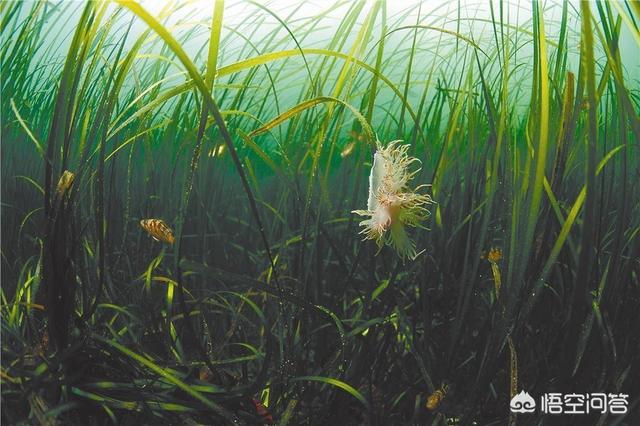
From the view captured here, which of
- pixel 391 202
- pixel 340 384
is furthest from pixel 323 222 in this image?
pixel 340 384

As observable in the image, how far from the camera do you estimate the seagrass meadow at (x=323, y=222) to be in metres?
0.80

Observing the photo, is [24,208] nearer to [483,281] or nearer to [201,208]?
[201,208]

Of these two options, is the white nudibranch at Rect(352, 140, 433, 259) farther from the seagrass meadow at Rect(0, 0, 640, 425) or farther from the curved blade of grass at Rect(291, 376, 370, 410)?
the curved blade of grass at Rect(291, 376, 370, 410)

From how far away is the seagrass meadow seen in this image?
798 millimetres

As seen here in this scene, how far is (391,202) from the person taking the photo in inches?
30.7

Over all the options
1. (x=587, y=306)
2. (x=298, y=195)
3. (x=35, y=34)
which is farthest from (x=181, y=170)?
(x=587, y=306)

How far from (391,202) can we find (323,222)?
0.41 ft

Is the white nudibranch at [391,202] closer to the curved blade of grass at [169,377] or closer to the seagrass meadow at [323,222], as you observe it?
the seagrass meadow at [323,222]

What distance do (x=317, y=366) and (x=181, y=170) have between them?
15.5 inches

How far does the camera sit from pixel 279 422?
0.82m

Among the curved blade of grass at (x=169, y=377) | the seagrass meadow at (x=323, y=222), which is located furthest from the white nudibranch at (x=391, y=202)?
the curved blade of grass at (x=169, y=377)

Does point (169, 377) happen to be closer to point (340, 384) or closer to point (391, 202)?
point (340, 384)

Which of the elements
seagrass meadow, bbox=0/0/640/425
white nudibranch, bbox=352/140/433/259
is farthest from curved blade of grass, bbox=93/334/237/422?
white nudibranch, bbox=352/140/433/259

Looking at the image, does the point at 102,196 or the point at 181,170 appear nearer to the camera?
the point at 102,196
